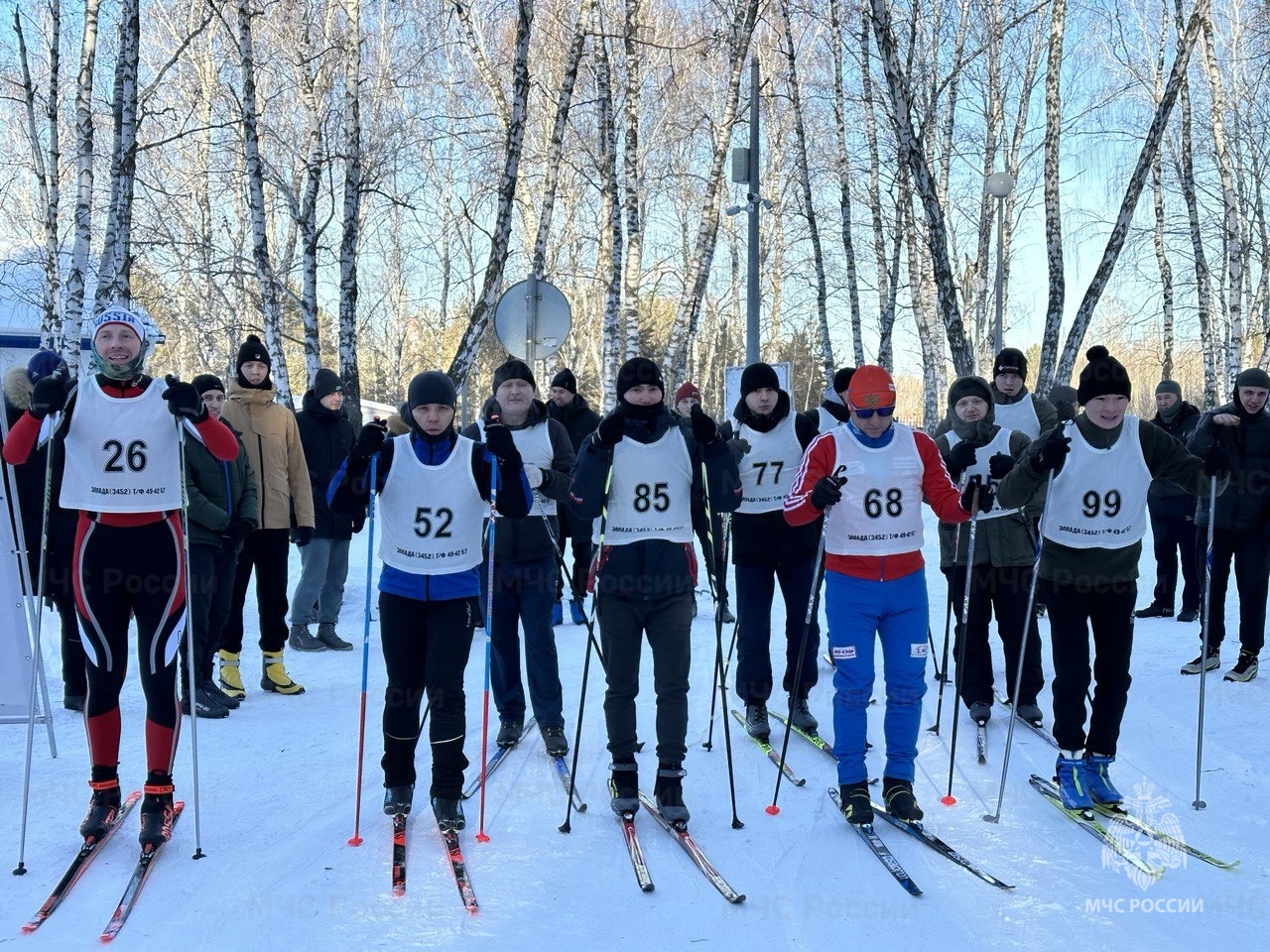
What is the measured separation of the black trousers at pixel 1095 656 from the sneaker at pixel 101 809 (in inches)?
166

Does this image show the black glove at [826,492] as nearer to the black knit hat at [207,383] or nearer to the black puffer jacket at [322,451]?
the black knit hat at [207,383]

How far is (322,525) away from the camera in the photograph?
7727 millimetres

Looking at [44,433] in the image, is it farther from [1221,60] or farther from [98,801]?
[1221,60]

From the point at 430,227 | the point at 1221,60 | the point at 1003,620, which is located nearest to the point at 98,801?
the point at 1003,620

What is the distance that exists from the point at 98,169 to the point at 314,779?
17704 millimetres

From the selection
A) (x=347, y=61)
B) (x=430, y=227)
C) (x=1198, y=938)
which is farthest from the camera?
(x=430, y=227)

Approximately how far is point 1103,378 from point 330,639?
5.97 metres

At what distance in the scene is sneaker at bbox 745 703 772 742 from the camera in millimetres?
5552

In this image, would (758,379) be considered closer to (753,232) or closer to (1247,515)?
(1247,515)

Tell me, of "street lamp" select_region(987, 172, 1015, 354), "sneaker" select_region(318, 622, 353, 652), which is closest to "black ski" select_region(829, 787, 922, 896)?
"sneaker" select_region(318, 622, 353, 652)

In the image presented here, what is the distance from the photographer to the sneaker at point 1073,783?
14.8 feet

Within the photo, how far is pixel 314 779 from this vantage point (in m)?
5.02

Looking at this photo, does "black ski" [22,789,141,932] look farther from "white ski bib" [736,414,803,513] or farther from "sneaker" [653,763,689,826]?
"white ski bib" [736,414,803,513]

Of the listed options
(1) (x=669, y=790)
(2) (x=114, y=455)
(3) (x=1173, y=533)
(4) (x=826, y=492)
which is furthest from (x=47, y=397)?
(3) (x=1173, y=533)
